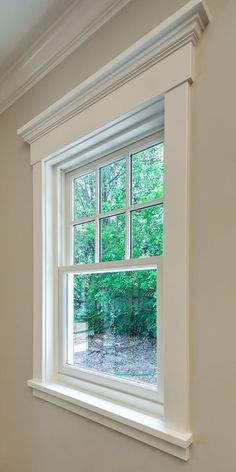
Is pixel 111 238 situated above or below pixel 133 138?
below

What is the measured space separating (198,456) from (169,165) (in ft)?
3.17

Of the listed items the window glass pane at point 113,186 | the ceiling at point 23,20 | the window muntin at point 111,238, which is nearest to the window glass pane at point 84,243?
the window muntin at point 111,238

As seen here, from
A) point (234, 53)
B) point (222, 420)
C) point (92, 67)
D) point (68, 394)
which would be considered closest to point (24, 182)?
point (92, 67)

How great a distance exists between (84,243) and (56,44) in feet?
3.43

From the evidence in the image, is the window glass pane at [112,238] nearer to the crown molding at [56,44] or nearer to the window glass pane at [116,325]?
the window glass pane at [116,325]

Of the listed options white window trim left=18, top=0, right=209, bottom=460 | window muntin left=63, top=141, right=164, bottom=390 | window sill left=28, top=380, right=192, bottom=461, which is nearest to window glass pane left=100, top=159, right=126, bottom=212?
window muntin left=63, top=141, right=164, bottom=390

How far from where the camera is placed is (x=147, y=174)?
4.67 feet

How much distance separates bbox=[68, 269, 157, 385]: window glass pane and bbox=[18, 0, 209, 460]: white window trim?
123mm

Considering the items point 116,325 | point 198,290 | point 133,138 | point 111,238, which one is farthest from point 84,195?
point 198,290

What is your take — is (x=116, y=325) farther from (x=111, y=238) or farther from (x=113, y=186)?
(x=113, y=186)

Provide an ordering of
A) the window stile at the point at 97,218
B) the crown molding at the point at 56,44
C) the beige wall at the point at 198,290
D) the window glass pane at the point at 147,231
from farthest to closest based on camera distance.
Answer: the window stile at the point at 97,218, the crown molding at the point at 56,44, the window glass pane at the point at 147,231, the beige wall at the point at 198,290

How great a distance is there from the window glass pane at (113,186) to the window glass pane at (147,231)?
13 cm

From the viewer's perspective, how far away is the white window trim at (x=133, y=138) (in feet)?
3.56

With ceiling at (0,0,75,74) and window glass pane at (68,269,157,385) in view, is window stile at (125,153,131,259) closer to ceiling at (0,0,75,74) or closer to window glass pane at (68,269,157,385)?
window glass pane at (68,269,157,385)
